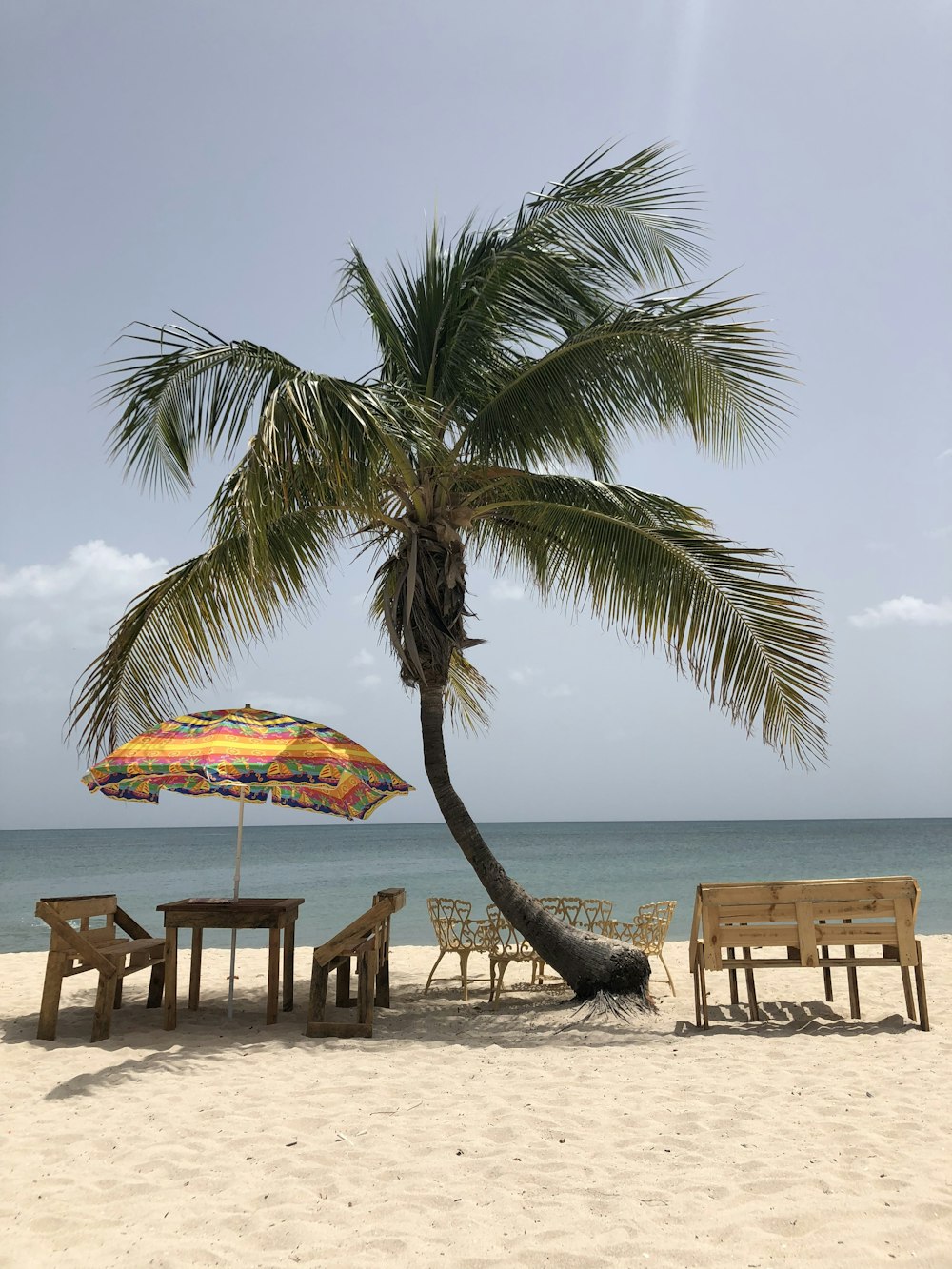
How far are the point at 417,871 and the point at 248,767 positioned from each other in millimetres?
36502

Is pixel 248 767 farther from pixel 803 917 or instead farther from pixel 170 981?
pixel 803 917

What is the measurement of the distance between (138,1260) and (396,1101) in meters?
1.87

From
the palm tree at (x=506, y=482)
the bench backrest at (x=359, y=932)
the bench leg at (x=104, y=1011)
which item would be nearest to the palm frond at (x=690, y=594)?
the palm tree at (x=506, y=482)

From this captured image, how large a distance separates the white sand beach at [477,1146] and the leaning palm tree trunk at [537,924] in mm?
672

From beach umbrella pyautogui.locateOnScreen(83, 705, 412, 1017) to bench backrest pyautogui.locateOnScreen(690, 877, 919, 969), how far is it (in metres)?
2.40

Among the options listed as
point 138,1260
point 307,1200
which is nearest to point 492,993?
point 307,1200

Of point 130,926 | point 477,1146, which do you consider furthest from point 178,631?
point 477,1146

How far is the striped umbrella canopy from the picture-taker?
6.01m

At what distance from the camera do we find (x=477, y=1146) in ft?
12.9

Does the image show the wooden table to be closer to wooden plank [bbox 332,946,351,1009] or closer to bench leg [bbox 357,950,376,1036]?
bench leg [bbox 357,950,376,1036]

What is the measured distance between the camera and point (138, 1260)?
9.60 ft

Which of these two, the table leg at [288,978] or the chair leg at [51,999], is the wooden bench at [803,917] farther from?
the chair leg at [51,999]

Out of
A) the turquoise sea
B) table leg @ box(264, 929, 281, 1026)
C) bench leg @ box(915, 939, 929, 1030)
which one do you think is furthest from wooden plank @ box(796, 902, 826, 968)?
the turquoise sea

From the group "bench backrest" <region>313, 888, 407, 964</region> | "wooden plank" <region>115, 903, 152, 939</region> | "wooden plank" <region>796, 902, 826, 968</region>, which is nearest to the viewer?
"bench backrest" <region>313, 888, 407, 964</region>
